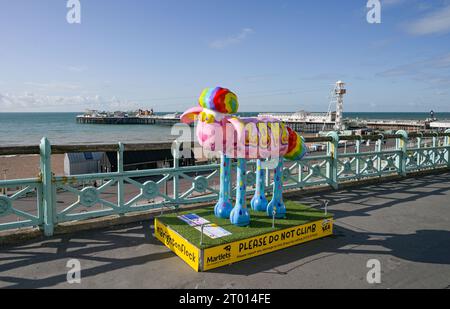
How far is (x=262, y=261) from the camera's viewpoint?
4.68 metres

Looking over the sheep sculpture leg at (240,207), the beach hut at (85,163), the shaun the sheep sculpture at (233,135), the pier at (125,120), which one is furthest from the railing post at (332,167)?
the pier at (125,120)

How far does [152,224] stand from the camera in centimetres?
614

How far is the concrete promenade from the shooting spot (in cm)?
407

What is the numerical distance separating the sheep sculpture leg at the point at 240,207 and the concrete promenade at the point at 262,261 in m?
0.69

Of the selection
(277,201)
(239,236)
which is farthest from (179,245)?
(277,201)

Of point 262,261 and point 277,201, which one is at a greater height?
point 277,201

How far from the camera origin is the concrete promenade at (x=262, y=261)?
13.4 feet

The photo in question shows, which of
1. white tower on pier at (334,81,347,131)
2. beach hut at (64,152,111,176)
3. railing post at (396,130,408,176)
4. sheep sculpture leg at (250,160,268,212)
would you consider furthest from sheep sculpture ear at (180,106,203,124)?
white tower on pier at (334,81,347,131)

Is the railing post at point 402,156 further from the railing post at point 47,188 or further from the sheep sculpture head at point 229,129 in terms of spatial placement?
the railing post at point 47,188

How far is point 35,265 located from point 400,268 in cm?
501

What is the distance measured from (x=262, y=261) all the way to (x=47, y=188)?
3651mm

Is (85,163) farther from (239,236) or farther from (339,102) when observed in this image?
(339,102)
